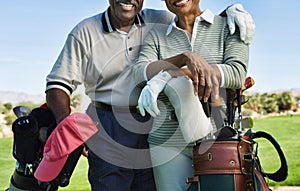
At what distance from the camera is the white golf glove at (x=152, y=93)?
1.83 m

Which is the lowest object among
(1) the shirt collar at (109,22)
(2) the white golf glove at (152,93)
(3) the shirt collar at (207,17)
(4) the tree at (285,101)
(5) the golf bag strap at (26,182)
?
(4) the tree at (285,101)

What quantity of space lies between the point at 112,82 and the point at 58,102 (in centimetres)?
28

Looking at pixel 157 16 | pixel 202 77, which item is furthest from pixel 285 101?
pixel 202 77

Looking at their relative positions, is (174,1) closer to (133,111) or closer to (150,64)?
(150,64)

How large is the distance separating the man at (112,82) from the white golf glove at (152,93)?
0.49m

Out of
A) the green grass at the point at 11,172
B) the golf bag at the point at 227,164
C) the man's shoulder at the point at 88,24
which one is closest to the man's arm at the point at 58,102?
the man's shoulder at the point at 88,24

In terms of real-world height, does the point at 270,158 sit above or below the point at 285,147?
above

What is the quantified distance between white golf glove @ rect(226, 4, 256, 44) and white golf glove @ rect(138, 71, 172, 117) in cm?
34

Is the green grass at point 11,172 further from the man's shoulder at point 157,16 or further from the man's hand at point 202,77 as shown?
the man's hand at point 202,77

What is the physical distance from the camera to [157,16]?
96.7 inches

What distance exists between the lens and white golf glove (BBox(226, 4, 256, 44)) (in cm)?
199

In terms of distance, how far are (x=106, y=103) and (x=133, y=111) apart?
14 centimetres

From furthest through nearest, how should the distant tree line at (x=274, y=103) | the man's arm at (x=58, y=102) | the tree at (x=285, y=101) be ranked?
the tree at (x=285, y=101) → the distant tree line at (x=274, y=103) → the man's arm at (x=58, y=102)

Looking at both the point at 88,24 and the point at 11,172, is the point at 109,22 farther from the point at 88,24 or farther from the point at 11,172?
the point at 11,172
